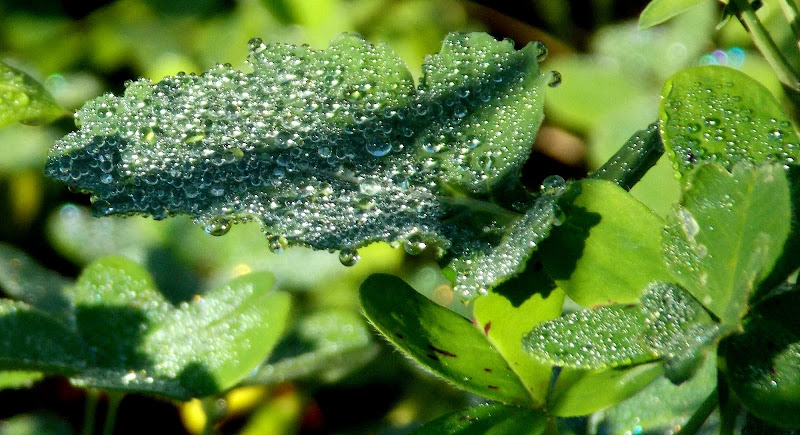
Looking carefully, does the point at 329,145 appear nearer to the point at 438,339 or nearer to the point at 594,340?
the point at 438,339

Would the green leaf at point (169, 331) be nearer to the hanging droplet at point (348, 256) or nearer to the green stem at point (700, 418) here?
the hanging droplet at point (348, 256)

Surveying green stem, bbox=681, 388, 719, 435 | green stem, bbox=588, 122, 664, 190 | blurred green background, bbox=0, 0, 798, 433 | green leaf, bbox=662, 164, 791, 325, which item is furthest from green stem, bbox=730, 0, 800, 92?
blurred green background, bbox=0, 0, 798, 433

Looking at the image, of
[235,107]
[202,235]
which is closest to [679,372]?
[235,107]

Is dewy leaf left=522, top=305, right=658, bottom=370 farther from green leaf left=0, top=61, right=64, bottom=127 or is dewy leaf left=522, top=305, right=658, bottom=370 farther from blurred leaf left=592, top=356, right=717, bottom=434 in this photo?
green leaf left=0, top=61, right=64, bottom=127

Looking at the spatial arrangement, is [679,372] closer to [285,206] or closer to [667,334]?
[667,334]

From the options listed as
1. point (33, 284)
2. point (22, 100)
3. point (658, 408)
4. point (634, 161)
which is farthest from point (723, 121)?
point (33, 284)

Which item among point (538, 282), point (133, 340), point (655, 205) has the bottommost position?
point (133, 340)
